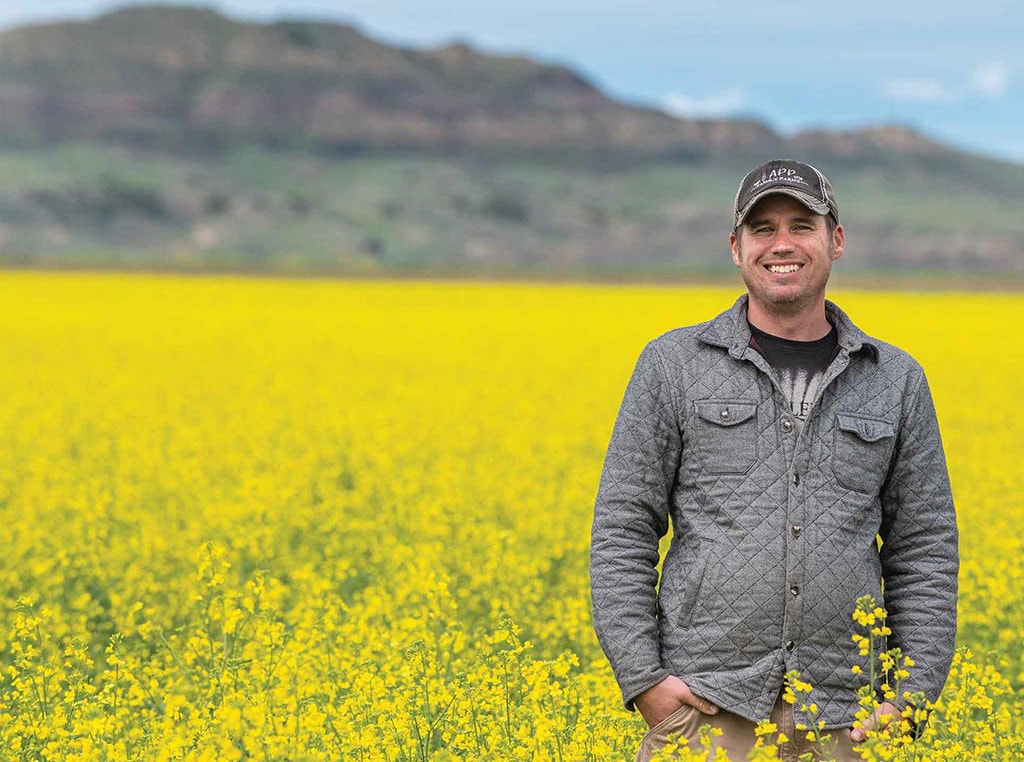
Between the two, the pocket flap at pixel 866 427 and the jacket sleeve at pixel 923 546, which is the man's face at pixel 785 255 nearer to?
the pocket flap at pixel 866 427

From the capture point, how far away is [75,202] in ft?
568

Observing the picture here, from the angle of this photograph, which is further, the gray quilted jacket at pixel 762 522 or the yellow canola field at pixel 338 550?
the yellow canola field at pixel 338 550

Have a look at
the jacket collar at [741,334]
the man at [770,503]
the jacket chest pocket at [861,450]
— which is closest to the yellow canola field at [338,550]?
the man at [770,503]

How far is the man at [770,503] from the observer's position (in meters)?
3.51

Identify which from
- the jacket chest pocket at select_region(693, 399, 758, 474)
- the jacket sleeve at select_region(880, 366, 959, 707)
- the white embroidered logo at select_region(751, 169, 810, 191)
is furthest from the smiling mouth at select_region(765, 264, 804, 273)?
the jacket sleeve at select_region(880, 366, 959, 707)

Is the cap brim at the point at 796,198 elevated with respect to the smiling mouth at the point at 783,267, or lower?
elevated

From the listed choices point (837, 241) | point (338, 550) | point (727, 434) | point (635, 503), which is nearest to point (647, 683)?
point (635, 503)

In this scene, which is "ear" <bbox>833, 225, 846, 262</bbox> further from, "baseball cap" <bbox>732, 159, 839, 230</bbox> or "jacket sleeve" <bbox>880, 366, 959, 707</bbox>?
"jacket sleeve" <bbox>880, 366, 959, 707</bbox>

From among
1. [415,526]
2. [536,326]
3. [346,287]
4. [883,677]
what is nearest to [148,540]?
[415,526]

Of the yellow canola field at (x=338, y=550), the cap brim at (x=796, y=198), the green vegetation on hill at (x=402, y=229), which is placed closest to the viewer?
the cap brim at (x=796, y=198)

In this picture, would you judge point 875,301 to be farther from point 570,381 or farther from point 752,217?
point 752,217

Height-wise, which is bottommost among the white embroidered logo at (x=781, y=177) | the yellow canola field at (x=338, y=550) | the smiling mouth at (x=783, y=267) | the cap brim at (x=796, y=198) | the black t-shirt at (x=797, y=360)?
the yellow canola field at (x=338, y=550)

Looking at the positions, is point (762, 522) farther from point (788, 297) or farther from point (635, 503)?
point (788, 297)

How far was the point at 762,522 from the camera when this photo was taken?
351 centimetres
